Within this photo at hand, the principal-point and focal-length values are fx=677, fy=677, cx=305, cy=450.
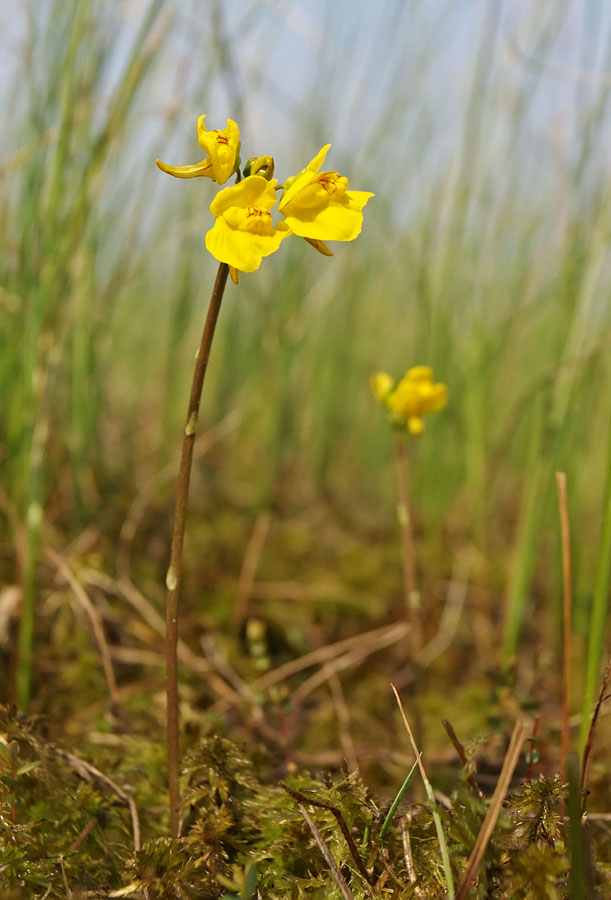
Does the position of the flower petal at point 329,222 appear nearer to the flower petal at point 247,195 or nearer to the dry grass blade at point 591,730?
the flower petal at point 247,195

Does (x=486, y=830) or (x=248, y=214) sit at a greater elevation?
(x=248, y=214)

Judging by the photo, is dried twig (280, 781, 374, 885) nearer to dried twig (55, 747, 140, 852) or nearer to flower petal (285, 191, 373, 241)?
dried twig (55, 747, 140, 852)

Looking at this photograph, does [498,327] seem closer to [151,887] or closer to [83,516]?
Result: [83,516]

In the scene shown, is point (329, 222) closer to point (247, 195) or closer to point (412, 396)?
point (247, 195)

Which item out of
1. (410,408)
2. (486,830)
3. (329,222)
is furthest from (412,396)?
(486,830)

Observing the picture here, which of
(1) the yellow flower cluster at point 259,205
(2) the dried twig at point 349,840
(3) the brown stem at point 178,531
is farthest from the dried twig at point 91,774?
(1) the yellow flower cluster at point 259,205

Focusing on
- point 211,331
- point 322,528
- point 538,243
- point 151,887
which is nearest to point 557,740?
point 151,887
